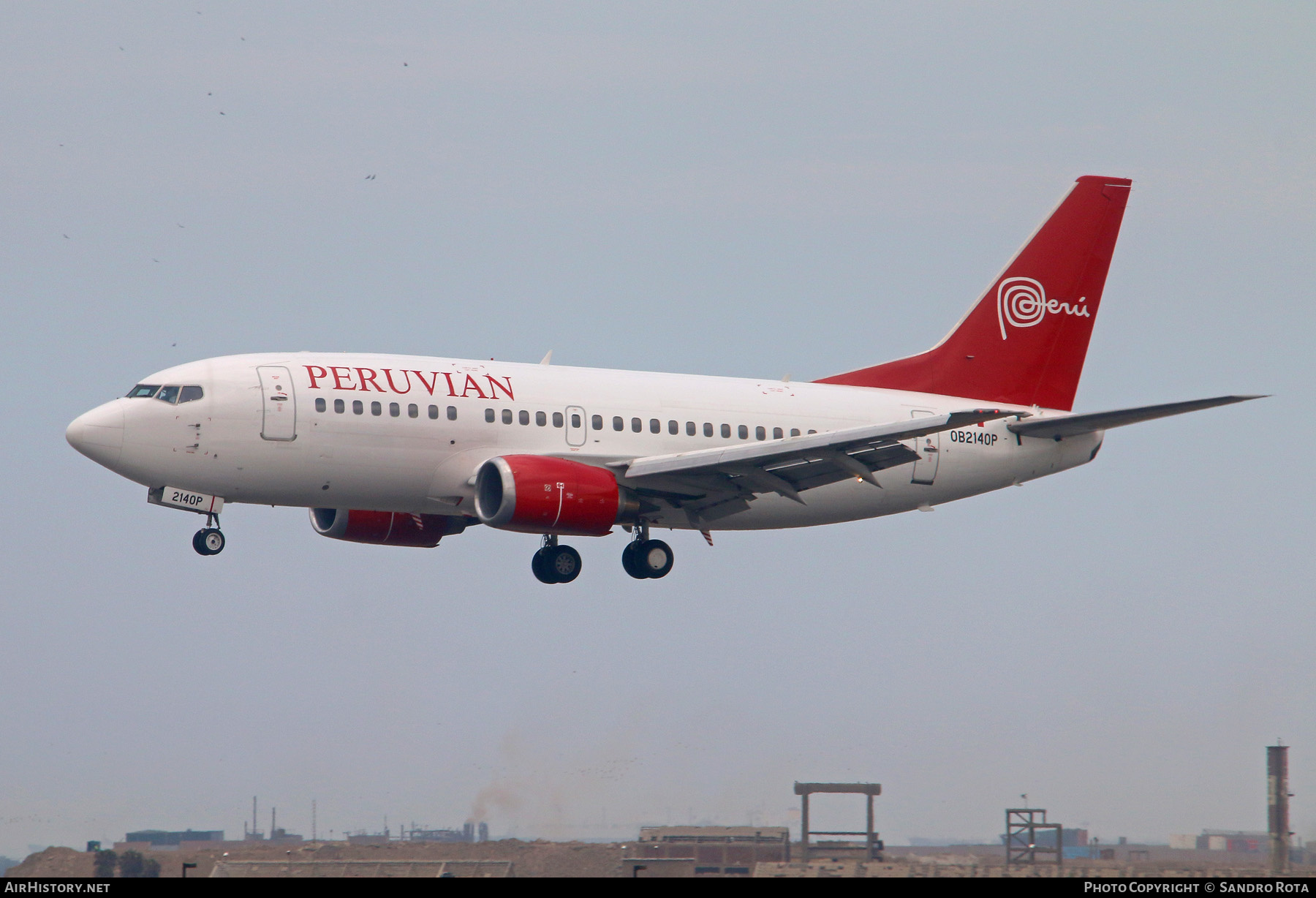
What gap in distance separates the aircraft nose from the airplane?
46 millimetres

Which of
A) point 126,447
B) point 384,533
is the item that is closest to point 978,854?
point 384,533

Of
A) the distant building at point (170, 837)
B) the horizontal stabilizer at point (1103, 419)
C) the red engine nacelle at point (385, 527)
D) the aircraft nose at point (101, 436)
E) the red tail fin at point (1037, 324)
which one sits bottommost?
the distant building at point (170, 837)

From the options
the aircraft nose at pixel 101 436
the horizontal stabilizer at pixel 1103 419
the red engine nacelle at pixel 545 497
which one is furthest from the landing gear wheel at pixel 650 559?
the aircraft nose at pixel 101 436

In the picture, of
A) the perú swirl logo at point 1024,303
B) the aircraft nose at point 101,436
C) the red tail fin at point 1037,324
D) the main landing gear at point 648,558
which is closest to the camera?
the aircraft nose at point 101,436

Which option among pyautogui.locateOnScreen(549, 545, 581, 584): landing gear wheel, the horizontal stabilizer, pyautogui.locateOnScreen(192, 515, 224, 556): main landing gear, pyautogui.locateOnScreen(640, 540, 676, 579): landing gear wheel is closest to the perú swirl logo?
the horizontal stabilizer

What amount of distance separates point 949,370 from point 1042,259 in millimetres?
4805

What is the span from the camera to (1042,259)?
188 feet

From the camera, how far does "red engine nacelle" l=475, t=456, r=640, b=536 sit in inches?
1826

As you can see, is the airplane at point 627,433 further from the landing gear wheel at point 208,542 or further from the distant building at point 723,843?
the distant building at point 723,843

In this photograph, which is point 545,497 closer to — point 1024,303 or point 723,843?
point 723,843

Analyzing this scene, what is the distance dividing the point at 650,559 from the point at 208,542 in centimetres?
1235

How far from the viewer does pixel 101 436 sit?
45156 mm

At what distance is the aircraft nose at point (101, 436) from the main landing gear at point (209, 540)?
2798mm

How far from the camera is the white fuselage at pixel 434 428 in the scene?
4538 centimetres
